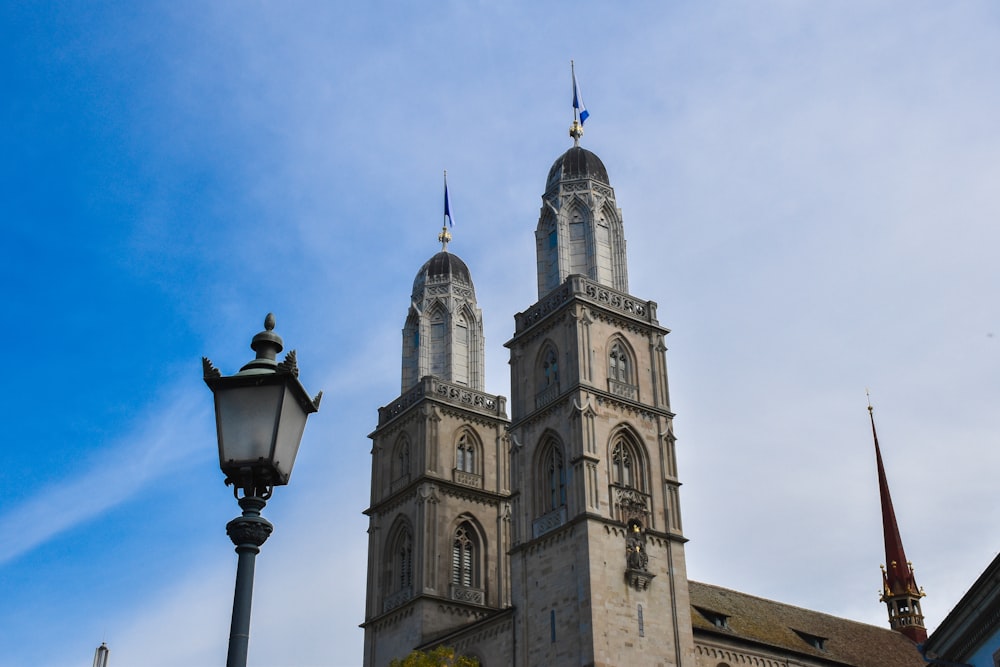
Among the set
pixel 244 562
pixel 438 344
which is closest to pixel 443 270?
pixel 438 344

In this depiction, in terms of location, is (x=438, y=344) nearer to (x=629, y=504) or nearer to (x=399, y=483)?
(x=399, y=483)

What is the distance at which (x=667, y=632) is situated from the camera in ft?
152

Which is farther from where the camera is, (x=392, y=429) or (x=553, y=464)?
(x=392, y=429)

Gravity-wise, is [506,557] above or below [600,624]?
above

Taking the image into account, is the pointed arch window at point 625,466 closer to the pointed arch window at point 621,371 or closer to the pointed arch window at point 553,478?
the pointed arch window at point 553,478

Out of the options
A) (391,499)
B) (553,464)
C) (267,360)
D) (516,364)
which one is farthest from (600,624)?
(267,360)

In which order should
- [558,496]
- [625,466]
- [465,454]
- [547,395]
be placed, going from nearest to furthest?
[558,496]
[625,466]
[547,395]
[465,454]

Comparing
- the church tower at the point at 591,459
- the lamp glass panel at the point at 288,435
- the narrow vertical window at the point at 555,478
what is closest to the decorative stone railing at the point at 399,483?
the church tower at the point at 591,459

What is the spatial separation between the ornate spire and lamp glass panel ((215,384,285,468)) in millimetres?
70174

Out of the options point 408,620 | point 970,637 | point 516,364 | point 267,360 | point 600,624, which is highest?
point 516,364

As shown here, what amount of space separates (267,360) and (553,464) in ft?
136

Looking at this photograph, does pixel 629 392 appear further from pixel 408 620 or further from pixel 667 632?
pixel 408 620

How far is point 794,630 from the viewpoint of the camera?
2267 inches

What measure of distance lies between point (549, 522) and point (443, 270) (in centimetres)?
2173
